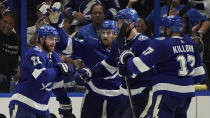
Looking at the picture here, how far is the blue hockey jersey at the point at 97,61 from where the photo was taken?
6.73m

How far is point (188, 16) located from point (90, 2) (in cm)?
122

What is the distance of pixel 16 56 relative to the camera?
8.09 m

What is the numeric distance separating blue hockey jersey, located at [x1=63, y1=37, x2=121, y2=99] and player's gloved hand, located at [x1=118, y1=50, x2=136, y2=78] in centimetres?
45

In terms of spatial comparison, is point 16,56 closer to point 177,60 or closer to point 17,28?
point 17,28

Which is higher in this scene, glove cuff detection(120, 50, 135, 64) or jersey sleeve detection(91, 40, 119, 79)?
glove cuff detection(120, 50, 135, 64)

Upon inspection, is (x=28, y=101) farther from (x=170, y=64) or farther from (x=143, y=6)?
(x=143, y=6)

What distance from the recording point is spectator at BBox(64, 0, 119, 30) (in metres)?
8.22

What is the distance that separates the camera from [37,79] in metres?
6.02

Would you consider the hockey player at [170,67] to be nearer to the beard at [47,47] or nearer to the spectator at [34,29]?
the beard at [47,47]

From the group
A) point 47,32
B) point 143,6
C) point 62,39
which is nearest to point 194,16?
point 143,6

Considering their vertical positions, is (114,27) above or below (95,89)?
above

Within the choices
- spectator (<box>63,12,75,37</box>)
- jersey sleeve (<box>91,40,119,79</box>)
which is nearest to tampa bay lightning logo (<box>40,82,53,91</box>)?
jersey sleeve (<box>91,40,119,79</box>)

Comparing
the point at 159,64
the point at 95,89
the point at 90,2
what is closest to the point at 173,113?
the point at 159,64

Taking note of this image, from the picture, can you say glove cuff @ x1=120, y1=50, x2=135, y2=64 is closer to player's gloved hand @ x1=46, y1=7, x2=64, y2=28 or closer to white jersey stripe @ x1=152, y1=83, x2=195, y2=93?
white jersey stripe @ x1=152, y1=83, x2=195, y2=93
